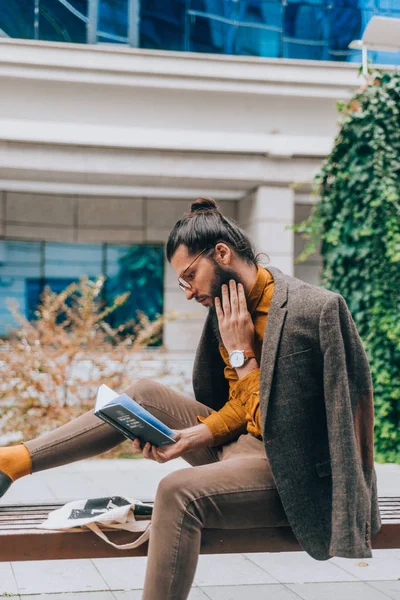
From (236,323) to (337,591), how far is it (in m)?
1.89

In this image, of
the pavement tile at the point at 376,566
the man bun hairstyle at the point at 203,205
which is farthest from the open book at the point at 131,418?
the pavement tile at the point at 376,566

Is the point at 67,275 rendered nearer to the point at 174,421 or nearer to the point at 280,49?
the point at 280,49

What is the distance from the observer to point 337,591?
4.17 m

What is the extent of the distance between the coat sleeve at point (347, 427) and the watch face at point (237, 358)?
37cm

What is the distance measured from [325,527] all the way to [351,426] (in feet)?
1.29

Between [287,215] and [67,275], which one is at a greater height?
[287,215]

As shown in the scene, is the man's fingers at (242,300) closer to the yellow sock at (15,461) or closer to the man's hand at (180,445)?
the man's hand at (180,445)

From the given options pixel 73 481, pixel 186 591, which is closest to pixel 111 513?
pixel 186 591

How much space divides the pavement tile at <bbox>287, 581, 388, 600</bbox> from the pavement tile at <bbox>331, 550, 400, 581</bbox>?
0.55ft

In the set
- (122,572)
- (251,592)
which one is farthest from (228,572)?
(122,572)

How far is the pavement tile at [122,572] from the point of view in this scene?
4.26 metres

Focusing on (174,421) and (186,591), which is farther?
(174,421)

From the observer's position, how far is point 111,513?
114 inches

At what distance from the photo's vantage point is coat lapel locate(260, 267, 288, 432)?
2836mm
